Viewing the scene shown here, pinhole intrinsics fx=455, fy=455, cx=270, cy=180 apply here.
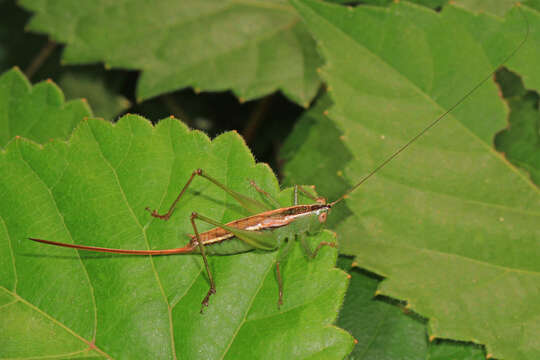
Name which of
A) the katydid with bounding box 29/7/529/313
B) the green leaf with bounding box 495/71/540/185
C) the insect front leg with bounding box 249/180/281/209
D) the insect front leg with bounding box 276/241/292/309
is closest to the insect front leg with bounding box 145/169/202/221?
the katydid with bounding box 29/7/529/313

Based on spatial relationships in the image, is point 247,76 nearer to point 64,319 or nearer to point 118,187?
point 118,187

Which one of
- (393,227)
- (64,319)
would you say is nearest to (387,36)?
(393,227)

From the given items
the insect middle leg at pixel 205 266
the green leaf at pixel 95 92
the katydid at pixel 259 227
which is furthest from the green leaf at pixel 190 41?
the insect middle leg at pixel 205 266

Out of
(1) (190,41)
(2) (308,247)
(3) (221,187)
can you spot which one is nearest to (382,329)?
(2) (308,247)

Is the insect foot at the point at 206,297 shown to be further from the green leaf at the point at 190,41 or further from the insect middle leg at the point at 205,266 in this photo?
the green leaf at the point at 190,41

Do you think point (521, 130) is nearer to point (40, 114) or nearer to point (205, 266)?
point (205, 266)
